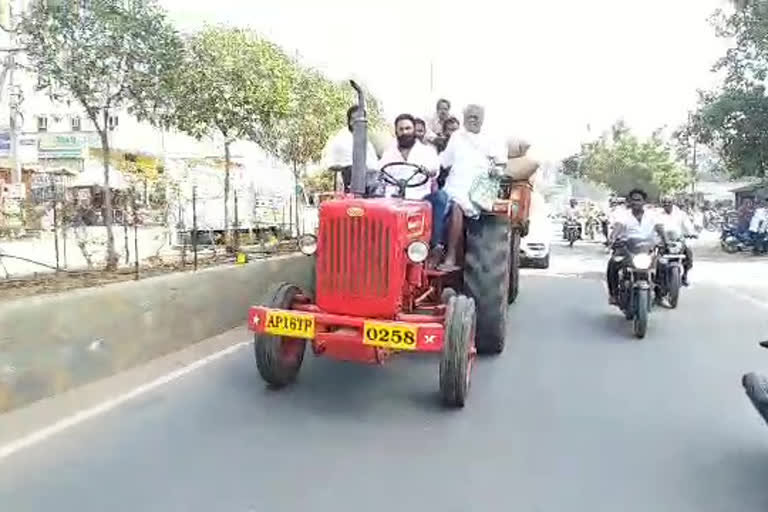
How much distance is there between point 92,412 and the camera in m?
5.99

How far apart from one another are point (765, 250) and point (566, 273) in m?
11.8

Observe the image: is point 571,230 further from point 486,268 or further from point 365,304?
point 365,304

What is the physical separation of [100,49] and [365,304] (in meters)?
6.91

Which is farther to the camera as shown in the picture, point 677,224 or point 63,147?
point 63,147

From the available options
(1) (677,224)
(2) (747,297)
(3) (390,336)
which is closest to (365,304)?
(3) (390,336)

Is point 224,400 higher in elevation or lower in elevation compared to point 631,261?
lower

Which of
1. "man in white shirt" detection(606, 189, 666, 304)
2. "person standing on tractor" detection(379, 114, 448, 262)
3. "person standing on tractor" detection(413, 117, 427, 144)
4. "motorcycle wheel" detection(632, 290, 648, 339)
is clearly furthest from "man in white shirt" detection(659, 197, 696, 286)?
"person standing on tractor" detection(379, 114, 448, 262)

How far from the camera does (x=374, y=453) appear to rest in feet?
17.1

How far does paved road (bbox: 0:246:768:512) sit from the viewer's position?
14.6 ft

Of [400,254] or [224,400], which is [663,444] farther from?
[224,400]

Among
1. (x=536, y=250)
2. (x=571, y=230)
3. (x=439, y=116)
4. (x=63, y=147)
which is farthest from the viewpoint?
(x=63, y=147)

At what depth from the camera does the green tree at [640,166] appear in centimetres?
5912

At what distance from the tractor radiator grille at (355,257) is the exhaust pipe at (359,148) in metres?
0.82

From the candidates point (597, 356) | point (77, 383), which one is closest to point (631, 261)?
point (597, 356)
